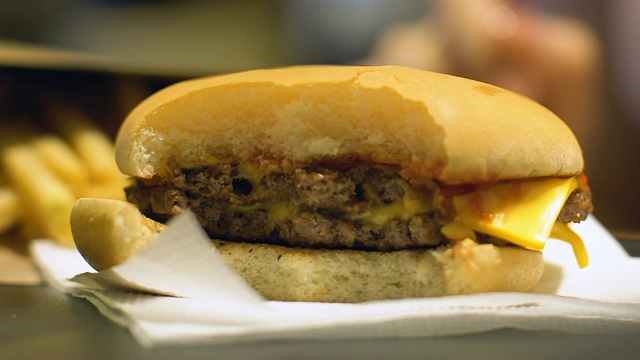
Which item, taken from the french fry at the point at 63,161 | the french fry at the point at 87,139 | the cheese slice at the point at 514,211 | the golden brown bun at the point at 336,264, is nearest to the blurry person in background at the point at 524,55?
the french fry at the point at 87,139

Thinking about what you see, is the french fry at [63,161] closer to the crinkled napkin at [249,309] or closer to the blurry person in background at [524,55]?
the crinkled napkin at [249,309]

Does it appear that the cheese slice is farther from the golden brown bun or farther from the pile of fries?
the pile of fries

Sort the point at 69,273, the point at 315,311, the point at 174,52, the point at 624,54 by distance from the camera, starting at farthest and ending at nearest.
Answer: the point at 174,52 < the point at 624,54 < the point at 69,273 < the point at 315,311

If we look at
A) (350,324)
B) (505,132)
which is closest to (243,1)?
(505,132)

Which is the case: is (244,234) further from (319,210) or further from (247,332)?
(247,332)

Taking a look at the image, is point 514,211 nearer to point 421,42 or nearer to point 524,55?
point 524,55

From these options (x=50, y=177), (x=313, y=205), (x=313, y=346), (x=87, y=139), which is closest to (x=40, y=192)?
(x=50, y=177)

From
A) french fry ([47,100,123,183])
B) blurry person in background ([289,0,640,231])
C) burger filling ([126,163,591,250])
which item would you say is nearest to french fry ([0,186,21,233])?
french fry ([47,100,123,183])
